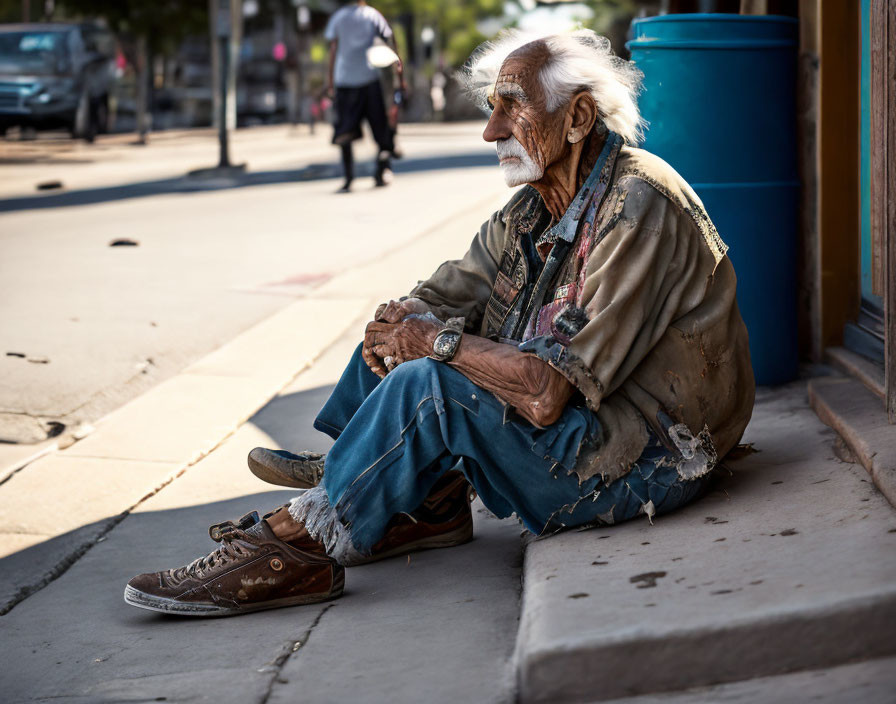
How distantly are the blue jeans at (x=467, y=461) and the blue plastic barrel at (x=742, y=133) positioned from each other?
4.88 feet

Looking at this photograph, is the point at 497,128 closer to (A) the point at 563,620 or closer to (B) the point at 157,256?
(A) the point at 563,620

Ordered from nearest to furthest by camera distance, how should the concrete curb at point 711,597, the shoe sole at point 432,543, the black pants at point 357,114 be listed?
the concrete curb at point 711,597 < the shoe sole at point 432,543 < the black pants at point 357,114

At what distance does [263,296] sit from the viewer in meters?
6.91

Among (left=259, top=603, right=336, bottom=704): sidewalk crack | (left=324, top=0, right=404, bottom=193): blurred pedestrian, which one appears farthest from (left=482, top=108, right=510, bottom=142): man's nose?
(left=324, top=0, right=404, bottom=193): blurred pedestrian

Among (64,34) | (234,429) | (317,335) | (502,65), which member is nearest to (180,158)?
(64,34)

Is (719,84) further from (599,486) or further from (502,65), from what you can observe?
(599,486)

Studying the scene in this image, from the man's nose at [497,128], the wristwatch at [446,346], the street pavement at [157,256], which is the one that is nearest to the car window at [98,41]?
the street pavement at [157,256]

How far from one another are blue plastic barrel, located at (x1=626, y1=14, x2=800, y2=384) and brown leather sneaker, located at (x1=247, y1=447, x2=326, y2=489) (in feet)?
5.58

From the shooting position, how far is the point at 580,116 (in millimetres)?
2893

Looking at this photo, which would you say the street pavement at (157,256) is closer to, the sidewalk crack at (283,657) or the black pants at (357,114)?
the black pants at (357,114)

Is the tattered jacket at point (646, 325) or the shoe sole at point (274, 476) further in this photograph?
the shoe sole at point (274, 476)

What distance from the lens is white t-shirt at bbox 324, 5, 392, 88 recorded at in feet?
39.8

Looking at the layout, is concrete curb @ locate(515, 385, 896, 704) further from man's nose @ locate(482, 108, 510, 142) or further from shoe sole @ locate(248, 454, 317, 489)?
man's nose @ locate(482, 108, 510, 142)

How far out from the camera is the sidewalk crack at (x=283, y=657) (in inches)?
94.5
